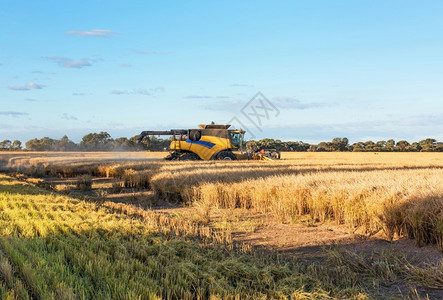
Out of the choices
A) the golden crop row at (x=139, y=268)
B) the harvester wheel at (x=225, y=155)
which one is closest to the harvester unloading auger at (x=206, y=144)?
the harvester wheel at (x=225, y=155)

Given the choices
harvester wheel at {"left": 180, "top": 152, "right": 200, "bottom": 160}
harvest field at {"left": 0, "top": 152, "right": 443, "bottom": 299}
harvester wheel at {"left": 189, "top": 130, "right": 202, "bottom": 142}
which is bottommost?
harvest field at {"left": 0, "top": 152, "right": 443, "bottom": 299}

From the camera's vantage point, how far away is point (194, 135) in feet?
89.8

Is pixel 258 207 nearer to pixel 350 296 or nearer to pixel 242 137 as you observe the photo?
pixel 350 296

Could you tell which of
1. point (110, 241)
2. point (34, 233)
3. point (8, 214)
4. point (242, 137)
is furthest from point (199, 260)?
point (242, 137)

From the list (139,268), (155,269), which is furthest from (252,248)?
(139,268)

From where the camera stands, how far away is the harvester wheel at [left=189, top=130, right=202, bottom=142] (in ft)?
89.7

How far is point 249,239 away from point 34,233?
12.5ft

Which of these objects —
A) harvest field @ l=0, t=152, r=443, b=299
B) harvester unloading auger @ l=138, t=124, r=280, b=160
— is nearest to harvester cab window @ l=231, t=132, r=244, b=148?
harvester unloading auger @ l=138, t=124, r=280, b=160

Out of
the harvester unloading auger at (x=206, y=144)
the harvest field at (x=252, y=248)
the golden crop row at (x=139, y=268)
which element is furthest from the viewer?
the harvester unloading auger at (x=206, y=144)

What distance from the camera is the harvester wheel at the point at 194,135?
27.3 meters

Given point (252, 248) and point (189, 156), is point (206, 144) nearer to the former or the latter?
point (189, 156)

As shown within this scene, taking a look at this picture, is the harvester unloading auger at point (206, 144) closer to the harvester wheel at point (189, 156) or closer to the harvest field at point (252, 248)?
the harvester wheel at point (189, 156)

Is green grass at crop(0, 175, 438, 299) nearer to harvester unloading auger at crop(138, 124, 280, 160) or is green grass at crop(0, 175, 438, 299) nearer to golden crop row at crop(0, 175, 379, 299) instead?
golden crop row at crop(0, 175, 379, 299)

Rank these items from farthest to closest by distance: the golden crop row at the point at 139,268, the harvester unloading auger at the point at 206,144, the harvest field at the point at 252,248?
the harvester unloading auger at the point at 206,144
the harvest field at the point at 252,248
the golden crop row at the point at 139,268
